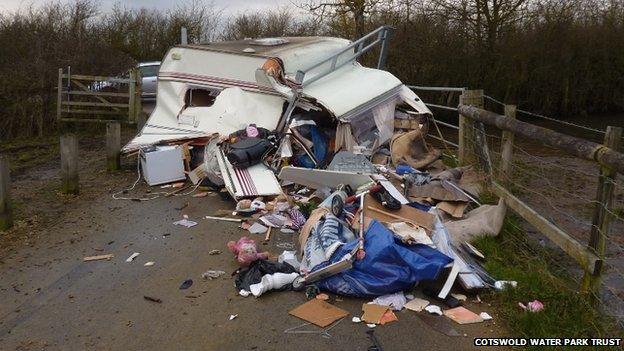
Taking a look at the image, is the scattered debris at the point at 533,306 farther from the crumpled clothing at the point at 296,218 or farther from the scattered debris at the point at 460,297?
the crumpled clothing at the point at 296,218

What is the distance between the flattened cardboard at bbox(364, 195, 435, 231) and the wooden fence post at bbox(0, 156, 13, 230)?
4.16 m

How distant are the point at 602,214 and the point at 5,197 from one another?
242 inches

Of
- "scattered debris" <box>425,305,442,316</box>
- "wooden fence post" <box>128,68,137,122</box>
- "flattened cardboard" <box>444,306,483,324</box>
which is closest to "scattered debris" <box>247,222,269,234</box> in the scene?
"scattered debris" <box>425,305,442,316</box>

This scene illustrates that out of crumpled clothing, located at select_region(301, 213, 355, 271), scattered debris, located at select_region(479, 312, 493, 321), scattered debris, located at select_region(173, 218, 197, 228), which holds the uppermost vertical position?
crumpled clothing, located at select_region(301, 213, 355, 271)

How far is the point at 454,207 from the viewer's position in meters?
6.14

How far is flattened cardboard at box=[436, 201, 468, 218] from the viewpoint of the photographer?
6037 mm

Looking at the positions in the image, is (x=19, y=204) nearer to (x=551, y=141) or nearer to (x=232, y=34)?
→ (x=551, y=141)

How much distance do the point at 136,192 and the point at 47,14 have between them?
1340 cm

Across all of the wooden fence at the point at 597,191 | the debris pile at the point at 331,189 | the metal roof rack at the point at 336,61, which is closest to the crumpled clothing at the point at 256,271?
the debris pile at the point at 331,189

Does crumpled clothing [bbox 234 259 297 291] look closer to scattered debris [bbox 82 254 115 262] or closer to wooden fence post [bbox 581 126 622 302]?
scattered debris [bbox 82 254 115 262]

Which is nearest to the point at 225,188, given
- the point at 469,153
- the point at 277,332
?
the point at 469,153

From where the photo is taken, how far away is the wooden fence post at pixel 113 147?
938 centimetres

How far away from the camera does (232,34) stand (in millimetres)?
26047

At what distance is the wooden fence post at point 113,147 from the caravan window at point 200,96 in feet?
4.57
